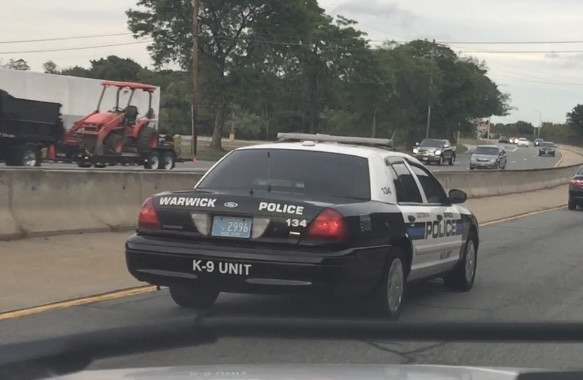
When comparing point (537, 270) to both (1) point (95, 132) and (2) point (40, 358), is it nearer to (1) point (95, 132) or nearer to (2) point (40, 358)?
(2) point (40, 358)

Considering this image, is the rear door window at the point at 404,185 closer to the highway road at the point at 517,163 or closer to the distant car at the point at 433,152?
the highway road at the point at 517,163

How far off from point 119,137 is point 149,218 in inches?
966

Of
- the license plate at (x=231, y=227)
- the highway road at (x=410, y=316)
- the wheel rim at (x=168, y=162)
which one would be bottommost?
the wheel rim at (x=168, y=162)

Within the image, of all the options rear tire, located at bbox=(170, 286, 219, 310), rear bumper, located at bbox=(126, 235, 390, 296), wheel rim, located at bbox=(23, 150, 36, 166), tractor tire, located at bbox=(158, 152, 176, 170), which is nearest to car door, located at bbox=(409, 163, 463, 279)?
rear bumper, located at bbox=(126, 235, 390, 296)

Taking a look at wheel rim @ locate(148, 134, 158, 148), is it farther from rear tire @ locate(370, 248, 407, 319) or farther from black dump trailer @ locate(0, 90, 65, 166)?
rear tire @ locate(370, 248, 407, 319)

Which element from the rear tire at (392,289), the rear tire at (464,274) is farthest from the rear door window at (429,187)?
the rear tire at (392,289)

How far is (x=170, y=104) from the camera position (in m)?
79.9

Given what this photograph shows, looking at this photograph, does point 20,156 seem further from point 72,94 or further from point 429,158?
point 429,158

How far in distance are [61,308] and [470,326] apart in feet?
15.9

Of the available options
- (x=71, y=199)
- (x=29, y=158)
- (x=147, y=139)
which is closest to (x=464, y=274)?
(x=71, y=199)

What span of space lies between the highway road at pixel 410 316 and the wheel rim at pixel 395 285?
0.34 meters

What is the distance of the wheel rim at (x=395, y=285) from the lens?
25.7 ft

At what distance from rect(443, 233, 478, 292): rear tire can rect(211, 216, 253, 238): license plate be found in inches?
134

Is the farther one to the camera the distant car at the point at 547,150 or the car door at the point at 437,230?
the distant car at the point at 547,150
